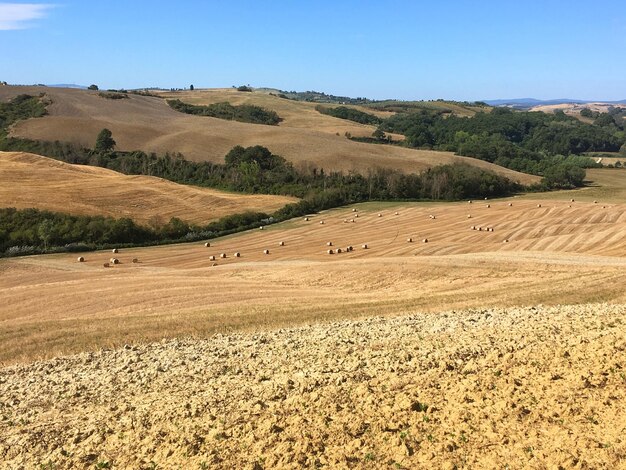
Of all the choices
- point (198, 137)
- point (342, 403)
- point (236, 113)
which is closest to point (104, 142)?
point (198, 137)

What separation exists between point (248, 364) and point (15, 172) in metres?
77.6

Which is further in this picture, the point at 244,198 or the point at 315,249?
the point at 244,198

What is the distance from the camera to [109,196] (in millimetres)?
74438

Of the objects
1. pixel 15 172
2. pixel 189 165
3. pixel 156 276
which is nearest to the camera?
pixel 156 276

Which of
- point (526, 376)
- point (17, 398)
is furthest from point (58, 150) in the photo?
point (526, 376)

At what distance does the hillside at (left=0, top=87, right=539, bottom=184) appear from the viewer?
10912 centimetres

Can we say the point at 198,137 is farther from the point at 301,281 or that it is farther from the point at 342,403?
the point at 342,403

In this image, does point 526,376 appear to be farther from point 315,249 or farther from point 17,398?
point 315,249

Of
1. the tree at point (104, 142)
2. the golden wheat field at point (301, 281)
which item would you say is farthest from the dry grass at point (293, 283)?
the tree at point (104, 142)

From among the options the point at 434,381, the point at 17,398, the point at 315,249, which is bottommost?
the point at 315,249

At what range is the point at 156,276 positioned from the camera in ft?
122

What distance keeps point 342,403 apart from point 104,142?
372 feet

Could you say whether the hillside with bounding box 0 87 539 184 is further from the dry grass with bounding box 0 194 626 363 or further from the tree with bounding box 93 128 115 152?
the dry grass with bounding box 0 194 626 363

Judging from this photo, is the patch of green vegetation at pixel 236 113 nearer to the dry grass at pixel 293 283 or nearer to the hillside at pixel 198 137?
the hillside at pixel 198 137
